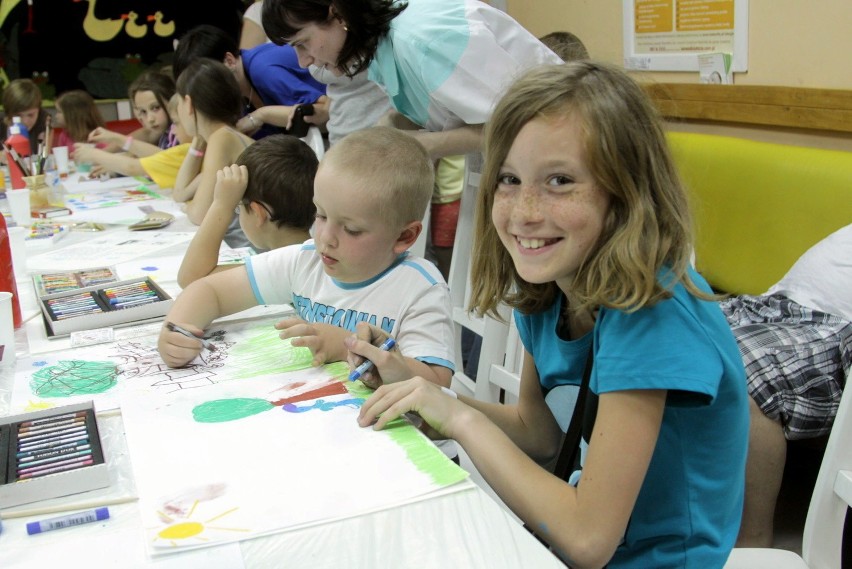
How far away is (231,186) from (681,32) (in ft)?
5.18

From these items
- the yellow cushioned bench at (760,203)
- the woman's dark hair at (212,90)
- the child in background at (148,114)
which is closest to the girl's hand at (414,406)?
the yellow cushioned bench at (760,203)

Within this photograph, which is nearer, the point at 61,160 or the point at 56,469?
the point at 56,469

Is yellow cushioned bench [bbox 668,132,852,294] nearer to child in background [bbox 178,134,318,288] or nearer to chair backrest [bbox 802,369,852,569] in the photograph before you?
child in background [bbox 178,134,318,288]

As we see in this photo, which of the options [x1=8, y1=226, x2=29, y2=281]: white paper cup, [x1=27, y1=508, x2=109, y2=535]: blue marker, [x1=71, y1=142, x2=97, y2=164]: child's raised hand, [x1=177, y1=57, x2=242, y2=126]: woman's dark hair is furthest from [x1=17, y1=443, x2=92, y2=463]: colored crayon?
[x1=71, y1=142, x2=97, y2=164]: child's raised hand

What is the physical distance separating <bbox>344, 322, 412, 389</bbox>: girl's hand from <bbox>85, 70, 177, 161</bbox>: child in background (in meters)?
2.81

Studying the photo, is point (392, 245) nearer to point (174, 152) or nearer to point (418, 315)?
point (418, 315)

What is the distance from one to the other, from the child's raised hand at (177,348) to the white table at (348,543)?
38 centimetres

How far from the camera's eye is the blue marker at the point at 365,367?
1043mm

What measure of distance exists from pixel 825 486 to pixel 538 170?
532mm

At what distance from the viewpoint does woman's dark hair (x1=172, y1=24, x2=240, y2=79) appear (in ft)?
10.2

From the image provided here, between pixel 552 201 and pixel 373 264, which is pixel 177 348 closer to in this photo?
pixel 373 264

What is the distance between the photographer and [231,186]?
5.82ft

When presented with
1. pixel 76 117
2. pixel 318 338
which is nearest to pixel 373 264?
pixel 318 338

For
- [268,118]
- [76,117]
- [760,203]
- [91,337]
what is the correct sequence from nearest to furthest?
[91,337], [760,203], [268,118], [76,117]
